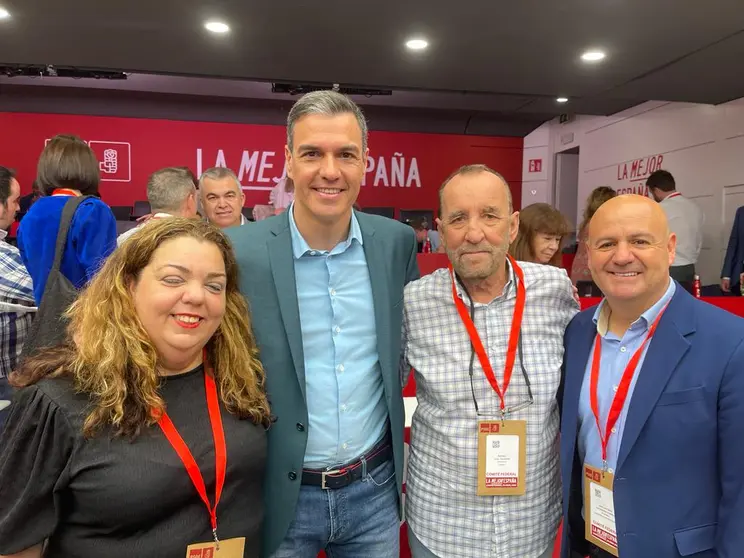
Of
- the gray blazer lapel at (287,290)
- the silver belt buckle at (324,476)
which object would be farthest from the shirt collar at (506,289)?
the silver belt buckle at (324,476)

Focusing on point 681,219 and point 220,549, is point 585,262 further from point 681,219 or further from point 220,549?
point 220,549

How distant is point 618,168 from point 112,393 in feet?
30.5

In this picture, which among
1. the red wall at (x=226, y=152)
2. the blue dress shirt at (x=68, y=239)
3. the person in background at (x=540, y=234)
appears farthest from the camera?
the red wall at (x=226, y=152)

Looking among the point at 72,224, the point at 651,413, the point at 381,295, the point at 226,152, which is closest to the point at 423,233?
the point at 226,152

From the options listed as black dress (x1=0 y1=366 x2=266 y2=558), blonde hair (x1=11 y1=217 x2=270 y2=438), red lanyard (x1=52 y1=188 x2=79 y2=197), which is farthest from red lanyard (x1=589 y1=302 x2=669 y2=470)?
red lanyard (x1=52 y1=188 x2=79 y2=197)

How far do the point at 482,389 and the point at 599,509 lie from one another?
1.38ft

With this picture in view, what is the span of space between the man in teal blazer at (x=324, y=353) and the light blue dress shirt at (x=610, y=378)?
510 mm

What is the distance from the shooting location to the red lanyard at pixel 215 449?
1.16m

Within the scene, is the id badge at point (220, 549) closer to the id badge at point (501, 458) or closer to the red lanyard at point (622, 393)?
the id badge at point (501, 458)

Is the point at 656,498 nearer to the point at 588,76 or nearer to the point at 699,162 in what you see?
the point at 588,76

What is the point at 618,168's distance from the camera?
29.3ft

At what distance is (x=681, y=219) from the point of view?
19.8 ft

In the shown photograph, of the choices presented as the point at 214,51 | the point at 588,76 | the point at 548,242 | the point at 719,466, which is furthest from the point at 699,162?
the point at 719,466

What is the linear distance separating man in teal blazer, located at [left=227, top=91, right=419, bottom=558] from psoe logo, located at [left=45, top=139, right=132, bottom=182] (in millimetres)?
7689
